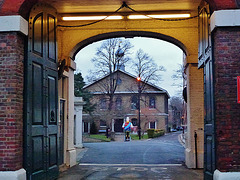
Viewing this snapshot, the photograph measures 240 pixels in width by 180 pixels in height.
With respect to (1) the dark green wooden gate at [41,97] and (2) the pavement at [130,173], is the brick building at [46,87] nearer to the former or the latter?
(1) the dark green wooden gate at [41,97]

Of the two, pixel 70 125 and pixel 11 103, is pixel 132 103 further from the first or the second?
pixel 11 103

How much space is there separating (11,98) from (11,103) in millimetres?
100

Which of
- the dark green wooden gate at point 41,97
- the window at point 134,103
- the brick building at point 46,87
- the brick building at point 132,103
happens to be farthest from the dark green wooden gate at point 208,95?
the window at point 134,103

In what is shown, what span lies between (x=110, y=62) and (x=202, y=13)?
37.2 meters

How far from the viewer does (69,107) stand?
38.4ft

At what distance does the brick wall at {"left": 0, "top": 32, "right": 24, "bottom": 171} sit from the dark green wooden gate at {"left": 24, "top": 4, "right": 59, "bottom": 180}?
0.24 metres

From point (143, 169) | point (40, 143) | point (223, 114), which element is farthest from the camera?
point (143, 169)

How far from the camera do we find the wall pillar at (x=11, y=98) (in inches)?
264

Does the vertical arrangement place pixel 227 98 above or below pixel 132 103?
below

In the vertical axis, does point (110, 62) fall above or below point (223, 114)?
above

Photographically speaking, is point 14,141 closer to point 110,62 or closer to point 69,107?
point 69,107

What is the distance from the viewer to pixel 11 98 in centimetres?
680

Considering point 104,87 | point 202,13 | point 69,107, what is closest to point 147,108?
point 104,87

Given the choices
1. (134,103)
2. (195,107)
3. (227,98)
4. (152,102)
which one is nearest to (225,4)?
(227,98)
